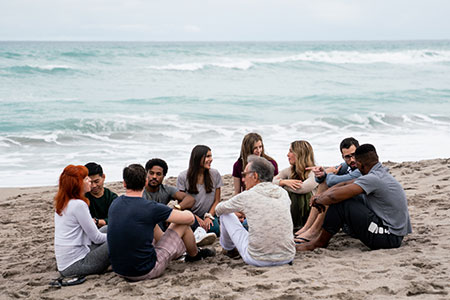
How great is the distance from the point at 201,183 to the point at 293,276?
6.77 ft

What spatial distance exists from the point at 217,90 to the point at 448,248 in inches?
859

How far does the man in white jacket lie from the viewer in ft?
14.0

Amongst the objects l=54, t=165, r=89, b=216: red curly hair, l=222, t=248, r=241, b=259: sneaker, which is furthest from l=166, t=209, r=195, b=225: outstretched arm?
l=54, t=165, r=89, b=216: red curly hair

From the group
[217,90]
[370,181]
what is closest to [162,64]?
[217,90]

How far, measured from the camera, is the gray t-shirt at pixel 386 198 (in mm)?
4488

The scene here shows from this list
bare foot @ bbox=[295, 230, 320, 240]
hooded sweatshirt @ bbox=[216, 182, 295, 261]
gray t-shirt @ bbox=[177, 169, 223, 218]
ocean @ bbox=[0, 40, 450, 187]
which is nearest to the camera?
hooded sweatshirt @ bbox=[216, 182, 295, 261]

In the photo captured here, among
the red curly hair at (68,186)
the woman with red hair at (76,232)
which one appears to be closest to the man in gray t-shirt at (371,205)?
the woman with red hair at (76,232)

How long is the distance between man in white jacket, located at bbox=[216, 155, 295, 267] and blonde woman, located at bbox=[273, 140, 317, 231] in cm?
100

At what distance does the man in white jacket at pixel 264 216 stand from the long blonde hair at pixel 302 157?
1.09 m

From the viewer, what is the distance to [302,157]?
17.9ft

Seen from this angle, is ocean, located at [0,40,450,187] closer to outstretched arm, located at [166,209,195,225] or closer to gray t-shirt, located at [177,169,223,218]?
gray t-shirt, located at [177,169,223,218]

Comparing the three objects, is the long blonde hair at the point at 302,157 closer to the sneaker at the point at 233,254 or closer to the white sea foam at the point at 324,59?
the sneaker at the point at 233,254

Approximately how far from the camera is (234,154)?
39.4 ft

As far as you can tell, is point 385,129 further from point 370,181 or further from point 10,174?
point 370,181
